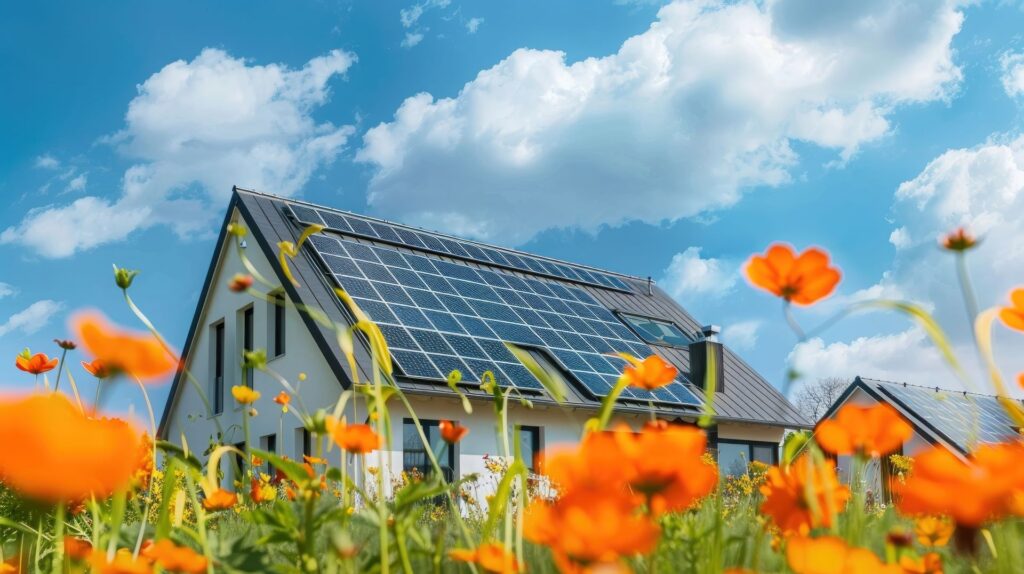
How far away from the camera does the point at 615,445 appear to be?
0.89 meters

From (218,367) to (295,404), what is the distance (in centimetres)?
315

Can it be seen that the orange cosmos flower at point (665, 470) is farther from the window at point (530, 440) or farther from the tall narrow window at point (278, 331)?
the tall narrow window at point (278, 331)

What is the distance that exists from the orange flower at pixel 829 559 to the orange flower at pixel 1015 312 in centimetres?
42

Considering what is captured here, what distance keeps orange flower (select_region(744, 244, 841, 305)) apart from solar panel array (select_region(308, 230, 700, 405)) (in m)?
9.40

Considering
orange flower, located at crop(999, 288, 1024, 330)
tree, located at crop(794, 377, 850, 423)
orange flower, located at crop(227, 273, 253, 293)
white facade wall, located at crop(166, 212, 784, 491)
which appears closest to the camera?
orange flower, located at crop(999, 288, 1024, 330)

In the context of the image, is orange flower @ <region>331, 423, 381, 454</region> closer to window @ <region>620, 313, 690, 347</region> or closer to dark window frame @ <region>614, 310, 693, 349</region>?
dark window frame @ <region>614, 310, 693, 349</region>

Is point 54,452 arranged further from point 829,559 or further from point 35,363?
point 35,363

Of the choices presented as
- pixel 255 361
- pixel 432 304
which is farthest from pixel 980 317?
pixel 432 304

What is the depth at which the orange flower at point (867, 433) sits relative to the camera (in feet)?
3.17

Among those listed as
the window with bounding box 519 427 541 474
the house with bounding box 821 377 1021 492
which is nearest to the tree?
the house with bounding box 821 377 1021 492

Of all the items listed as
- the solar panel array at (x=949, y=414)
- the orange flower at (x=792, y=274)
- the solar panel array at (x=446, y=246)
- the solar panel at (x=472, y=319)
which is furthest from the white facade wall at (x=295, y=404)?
the orange flower at (x=792, y=274)

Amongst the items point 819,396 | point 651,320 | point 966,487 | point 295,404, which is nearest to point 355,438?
point 966,487

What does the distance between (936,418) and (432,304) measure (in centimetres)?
1051

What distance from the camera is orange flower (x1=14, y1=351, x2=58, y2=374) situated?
215 cm
